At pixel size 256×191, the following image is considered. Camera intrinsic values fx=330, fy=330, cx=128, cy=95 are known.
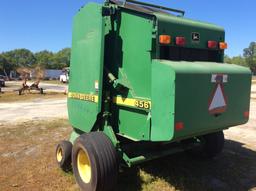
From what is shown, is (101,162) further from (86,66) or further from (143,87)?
(86,66)

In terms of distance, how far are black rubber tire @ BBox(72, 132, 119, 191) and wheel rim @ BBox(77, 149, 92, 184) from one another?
0.48 feet

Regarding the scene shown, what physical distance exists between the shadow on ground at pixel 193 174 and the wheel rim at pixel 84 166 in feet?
1.61

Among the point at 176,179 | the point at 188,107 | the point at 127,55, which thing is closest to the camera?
the point at 188,107

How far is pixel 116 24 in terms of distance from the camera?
181 inches

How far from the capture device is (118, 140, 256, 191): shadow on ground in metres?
4.70

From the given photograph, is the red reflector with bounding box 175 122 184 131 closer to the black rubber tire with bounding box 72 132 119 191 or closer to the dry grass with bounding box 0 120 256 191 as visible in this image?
the black rubber tire with bounding box 72 132 119 191

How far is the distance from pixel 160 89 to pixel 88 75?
1579 mm

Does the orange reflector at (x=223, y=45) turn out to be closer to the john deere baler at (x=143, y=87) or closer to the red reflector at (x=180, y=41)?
the john deere baler at (x=143, y=87)

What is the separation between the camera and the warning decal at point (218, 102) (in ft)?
13.3

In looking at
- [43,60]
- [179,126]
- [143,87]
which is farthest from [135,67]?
[43,60]

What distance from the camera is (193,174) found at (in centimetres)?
520

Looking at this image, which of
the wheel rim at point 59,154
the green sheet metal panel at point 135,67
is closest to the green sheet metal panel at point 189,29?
the green sheet metal panel at point 135,67

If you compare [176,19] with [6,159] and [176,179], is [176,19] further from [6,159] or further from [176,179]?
[6,159]

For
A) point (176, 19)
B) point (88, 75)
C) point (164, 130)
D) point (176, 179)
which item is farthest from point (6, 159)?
point (176, 19)
